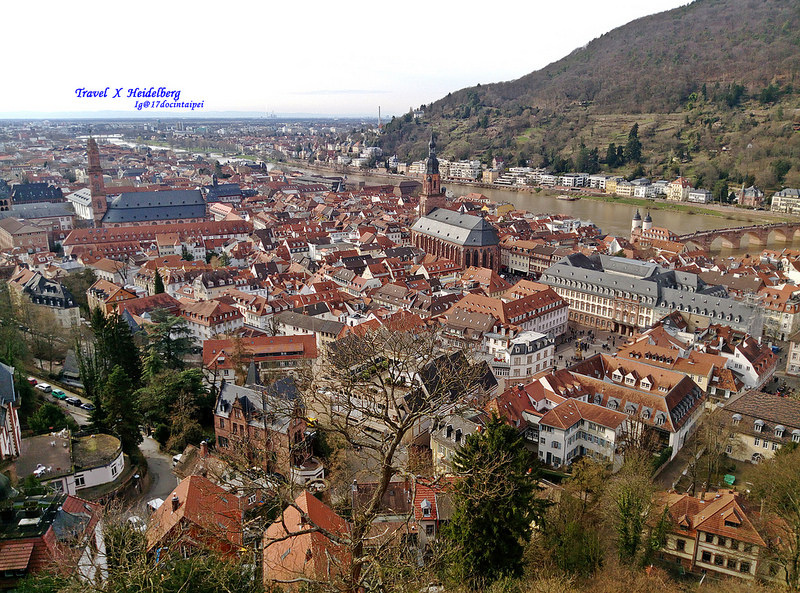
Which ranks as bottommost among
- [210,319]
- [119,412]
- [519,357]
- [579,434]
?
[579,434]

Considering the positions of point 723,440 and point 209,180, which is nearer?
point 723,440

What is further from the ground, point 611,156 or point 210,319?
point 611,156

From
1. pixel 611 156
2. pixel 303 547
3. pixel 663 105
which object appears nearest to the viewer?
pixel 303 547

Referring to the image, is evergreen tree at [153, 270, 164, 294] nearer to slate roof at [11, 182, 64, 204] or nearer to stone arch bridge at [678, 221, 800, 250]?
slate roof at [11, 182, 64, 204]

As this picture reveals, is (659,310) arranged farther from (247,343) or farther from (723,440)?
(247,343)

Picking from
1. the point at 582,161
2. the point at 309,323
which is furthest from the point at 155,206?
the point at 582,161

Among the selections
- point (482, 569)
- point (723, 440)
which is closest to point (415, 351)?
point (482, 569)

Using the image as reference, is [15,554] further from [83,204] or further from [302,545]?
[83,204]
